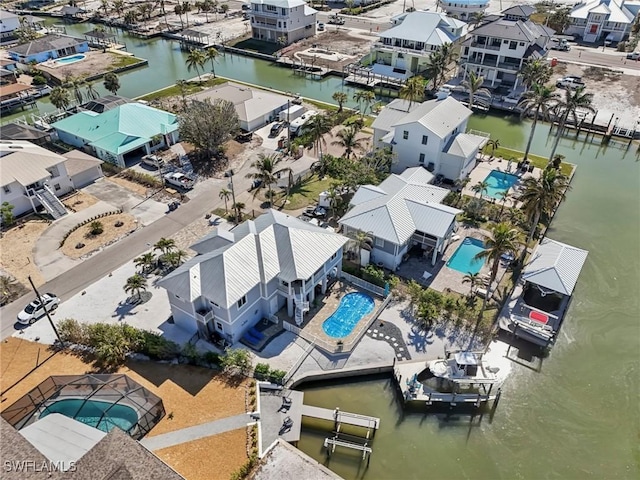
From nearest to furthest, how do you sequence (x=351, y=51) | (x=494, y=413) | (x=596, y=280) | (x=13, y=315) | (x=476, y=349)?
1. (x=494, y=413)
2. (x=476, y=349)
3. (x=13, y=315)
4. (x=596, y=280)
5. (x=351, y=51)

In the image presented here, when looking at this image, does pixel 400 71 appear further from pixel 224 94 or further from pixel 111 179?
pixel 111 179

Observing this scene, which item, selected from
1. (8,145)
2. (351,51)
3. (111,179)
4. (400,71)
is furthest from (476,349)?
(351,51)

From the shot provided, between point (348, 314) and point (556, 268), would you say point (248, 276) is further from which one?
point (556, 268)

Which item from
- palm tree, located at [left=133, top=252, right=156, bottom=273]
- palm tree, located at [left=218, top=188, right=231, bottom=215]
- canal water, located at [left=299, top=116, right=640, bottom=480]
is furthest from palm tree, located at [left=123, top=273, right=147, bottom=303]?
canal water, located at [left=299, top=116, right=640, bottom=480]

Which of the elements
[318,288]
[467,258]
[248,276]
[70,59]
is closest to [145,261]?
[248,276]

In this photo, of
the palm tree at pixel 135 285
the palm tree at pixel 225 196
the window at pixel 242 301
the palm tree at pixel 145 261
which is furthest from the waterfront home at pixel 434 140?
the palm tree at pixel 135 285

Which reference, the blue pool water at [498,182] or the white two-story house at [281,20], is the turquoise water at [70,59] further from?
the blue pool water at [498,182]
